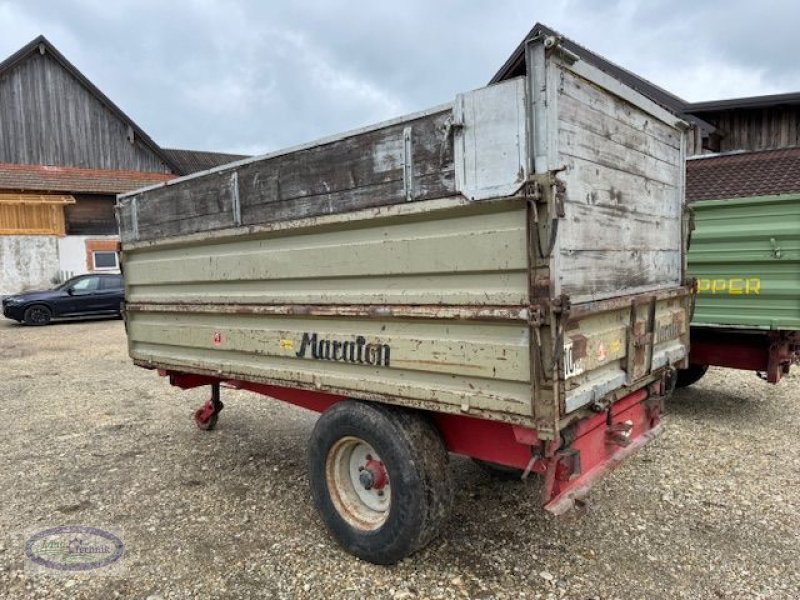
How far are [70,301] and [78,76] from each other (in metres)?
11.6

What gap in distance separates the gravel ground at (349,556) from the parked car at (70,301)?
10854 mm

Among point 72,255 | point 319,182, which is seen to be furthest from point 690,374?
point 72,255

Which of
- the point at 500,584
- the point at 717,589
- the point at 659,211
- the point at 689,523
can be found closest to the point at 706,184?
the point at 659,211

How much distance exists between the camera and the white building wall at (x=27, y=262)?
64.1 feet

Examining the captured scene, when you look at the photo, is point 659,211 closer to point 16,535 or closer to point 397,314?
point 397,314

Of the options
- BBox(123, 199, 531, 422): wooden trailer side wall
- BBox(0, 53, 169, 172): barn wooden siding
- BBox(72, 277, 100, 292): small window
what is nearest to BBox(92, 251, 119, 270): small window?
BBox(0, 53, 169, 172): barn wooden siding

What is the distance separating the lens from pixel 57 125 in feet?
72.8

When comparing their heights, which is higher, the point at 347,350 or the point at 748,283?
the point at 748,283

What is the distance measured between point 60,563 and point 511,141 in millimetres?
3445

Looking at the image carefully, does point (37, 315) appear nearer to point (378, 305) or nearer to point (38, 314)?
point (38, 314)

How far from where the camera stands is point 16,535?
3.71 metres

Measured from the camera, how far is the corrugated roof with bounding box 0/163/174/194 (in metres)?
20.2

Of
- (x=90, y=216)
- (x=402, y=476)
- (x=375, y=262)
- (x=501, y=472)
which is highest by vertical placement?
(x=90, y=216)

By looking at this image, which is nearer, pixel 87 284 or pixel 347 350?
pixel 347 350
